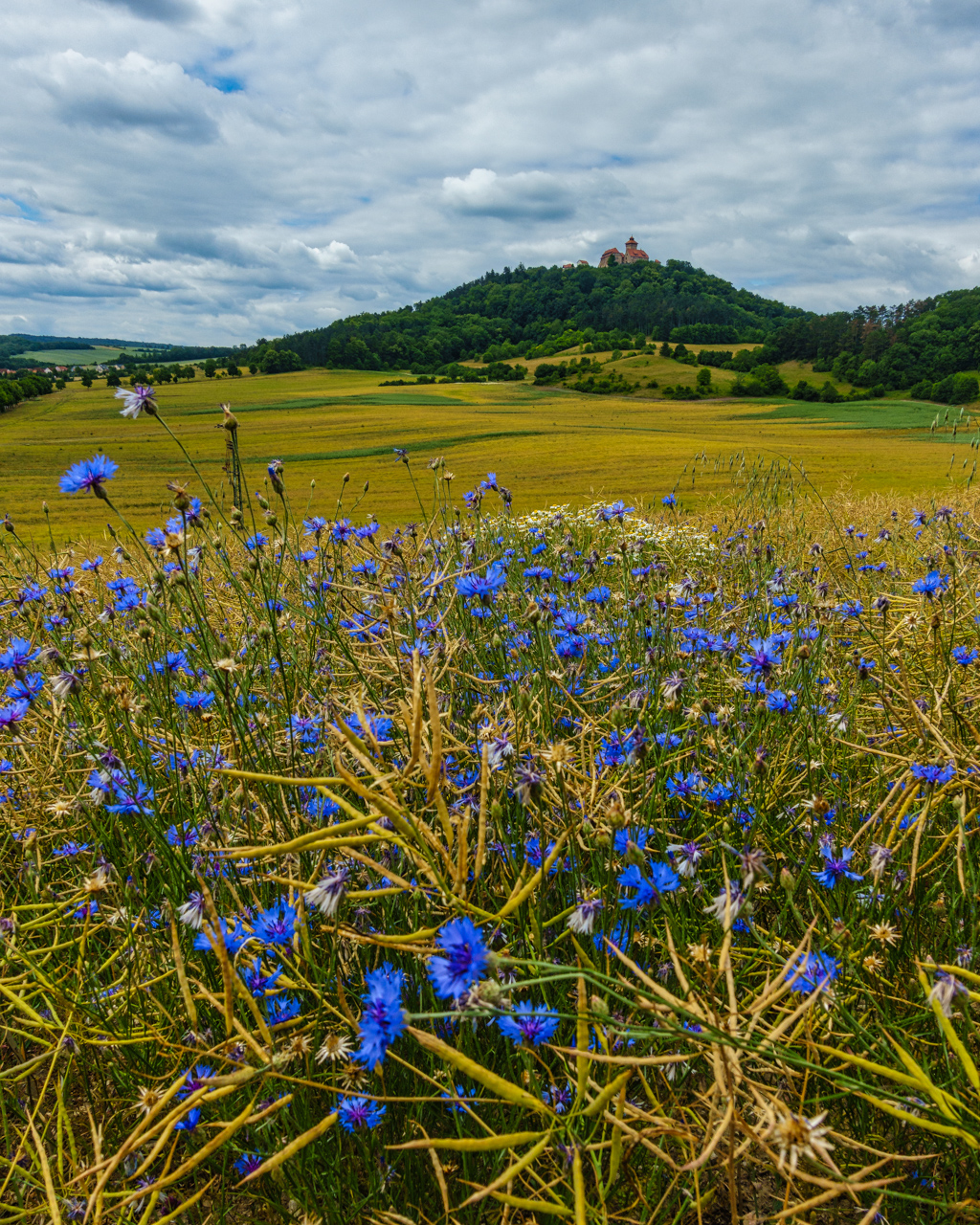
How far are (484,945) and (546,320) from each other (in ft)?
432

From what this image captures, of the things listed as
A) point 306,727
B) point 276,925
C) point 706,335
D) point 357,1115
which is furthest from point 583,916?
point 706,335

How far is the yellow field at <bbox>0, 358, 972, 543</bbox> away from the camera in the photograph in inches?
773

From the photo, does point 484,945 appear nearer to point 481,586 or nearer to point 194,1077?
point 194,1077

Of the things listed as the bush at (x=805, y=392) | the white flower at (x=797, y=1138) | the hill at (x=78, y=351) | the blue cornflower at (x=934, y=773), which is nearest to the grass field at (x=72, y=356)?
the hill at (x=78, y=351)

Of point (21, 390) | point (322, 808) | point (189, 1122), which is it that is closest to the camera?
point (189, 1122)

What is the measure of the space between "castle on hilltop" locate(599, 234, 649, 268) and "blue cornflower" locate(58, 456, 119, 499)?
197534 mm

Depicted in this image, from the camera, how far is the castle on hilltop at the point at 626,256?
177 m

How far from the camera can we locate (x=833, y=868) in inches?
88.9

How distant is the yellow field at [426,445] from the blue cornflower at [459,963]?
4.60 m

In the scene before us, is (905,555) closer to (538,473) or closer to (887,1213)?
(887,1213)

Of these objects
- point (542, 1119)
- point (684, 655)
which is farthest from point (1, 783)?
point (684, 655)

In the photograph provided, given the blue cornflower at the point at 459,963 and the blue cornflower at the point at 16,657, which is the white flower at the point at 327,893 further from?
the blue cornflower at the point at 16,657

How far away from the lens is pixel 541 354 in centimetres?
10644

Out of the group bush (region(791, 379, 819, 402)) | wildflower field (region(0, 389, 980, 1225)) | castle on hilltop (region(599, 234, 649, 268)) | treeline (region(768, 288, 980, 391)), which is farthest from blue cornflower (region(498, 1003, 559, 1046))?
castle on hilltop (region(599, 234, 649, 268))
